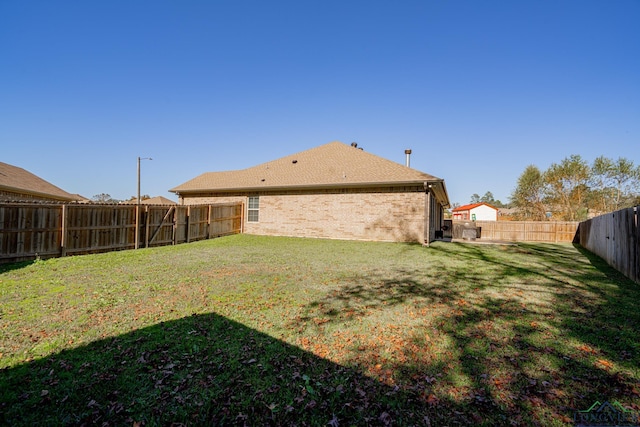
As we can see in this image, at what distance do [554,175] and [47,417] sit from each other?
40.7 metres

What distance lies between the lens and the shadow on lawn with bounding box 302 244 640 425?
7.30ft

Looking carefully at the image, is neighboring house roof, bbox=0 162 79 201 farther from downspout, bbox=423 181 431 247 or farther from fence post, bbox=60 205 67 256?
downspout, bbox=423 181 431 247

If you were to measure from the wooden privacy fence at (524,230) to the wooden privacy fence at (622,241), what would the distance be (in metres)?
9.81

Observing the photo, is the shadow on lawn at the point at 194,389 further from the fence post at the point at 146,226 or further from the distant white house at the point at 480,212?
the distant white house at the point at 480,212

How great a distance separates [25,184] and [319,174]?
21781 millimetres

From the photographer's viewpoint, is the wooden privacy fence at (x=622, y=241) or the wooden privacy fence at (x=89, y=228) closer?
the wooden privacy fence at (x=622, y=241)

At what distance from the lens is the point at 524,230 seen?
19156 millimetres

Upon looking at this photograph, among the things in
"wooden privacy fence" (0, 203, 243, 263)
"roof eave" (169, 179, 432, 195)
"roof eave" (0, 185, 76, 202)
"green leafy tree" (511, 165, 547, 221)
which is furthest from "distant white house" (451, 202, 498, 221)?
"roof eave" (0, 185, 76, 202)

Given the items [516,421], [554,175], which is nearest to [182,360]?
[516,421]

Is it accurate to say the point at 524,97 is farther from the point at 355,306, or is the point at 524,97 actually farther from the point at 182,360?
the point at 182,360

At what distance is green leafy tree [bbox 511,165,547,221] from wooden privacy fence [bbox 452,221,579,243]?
54.5ft

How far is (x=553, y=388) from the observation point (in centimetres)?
239

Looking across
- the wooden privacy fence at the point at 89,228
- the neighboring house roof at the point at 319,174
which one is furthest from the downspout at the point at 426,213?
the wooden privacy fence at the point at 89,228

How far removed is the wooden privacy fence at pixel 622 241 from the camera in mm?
6094
